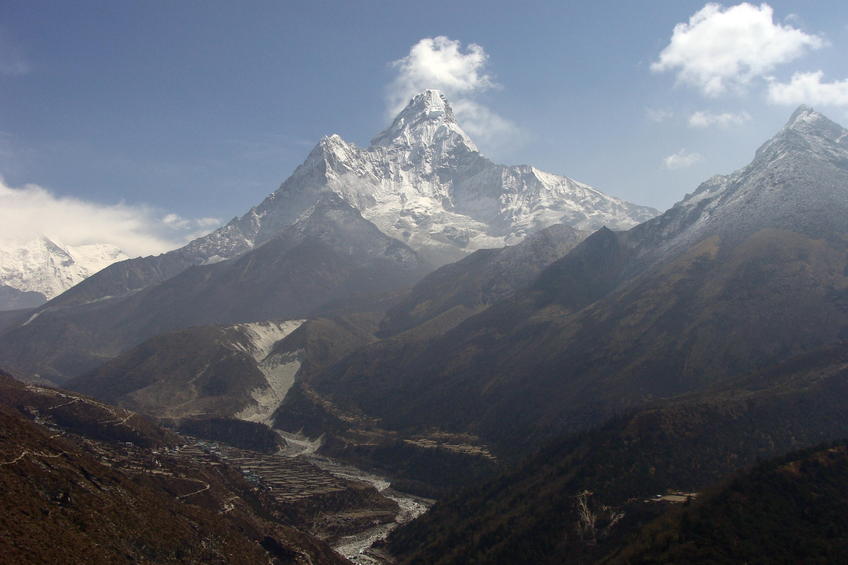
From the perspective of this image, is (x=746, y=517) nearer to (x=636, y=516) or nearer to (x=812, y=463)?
(x=812, y=463)

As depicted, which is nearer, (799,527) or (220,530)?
(799,527)

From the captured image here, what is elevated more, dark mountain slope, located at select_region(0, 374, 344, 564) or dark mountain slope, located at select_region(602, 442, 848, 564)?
dark mountain slope, located at select_region(0, 374, 344, 564)

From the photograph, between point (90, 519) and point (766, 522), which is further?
point (766, 522)

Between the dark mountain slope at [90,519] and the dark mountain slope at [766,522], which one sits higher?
the dark mountain slope at [90,519]

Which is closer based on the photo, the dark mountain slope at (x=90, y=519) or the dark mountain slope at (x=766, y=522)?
the dark mountain slope at (x=90, y=519)

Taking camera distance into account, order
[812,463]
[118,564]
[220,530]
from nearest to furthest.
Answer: [118,564], [812,463], [220,530]

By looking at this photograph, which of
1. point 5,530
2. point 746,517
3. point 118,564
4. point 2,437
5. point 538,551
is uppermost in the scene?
point 2,437

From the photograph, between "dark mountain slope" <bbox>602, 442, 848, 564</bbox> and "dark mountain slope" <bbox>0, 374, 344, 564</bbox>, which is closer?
"dark mountain slope" <bbox>0, 374, 344, 564</bbox>

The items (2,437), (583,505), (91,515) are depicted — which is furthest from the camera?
(583,505)

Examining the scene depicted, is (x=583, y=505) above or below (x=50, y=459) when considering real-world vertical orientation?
below

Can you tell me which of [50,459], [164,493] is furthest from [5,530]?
[164,493]

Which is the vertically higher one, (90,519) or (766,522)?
(90,519)
